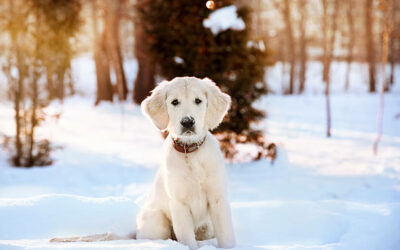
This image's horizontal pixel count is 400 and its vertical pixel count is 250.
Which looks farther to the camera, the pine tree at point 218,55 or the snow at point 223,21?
the pine tree at point 218,55

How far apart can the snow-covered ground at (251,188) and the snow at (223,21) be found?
2.90 meters

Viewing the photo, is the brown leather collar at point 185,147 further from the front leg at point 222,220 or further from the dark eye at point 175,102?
the front leg at point 222,220

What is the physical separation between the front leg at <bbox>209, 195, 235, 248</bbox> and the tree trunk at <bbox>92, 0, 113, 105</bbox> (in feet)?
46.4

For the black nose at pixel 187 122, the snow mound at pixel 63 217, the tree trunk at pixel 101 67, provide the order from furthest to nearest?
the tree trunk at pixel 101 67 < the snow mound at pixel 63 217 < the black nose at pixel 187 122

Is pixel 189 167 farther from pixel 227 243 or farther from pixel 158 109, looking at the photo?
pixel 227 243

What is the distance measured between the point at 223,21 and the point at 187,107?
12.5ft

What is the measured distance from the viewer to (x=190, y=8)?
6414 millimetres

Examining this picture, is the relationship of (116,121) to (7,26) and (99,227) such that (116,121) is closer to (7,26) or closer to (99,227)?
(7,26)

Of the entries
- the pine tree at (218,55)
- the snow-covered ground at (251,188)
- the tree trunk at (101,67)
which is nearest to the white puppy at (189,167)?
the snow-covered ground at (251,188)

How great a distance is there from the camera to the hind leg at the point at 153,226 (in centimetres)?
307

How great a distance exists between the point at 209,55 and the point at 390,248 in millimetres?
4606

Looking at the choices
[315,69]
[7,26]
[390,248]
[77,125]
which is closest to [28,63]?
[7,26]

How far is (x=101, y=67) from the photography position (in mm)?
16016

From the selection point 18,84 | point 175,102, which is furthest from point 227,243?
point 18,84
